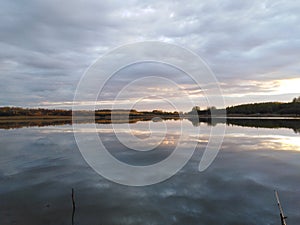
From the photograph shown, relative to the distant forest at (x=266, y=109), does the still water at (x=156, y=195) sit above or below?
below

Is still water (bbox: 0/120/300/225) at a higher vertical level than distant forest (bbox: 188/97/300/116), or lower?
lower

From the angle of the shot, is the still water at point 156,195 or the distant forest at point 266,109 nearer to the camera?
the still water at point 156,195

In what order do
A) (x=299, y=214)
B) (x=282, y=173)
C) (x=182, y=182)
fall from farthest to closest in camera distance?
(x=282, y=173)
(x=182, y=182)
(x=299, y=214)

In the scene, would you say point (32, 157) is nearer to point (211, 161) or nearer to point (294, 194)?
point (211, 161)

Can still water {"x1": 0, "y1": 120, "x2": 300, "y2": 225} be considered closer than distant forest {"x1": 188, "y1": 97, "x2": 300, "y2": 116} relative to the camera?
Yes

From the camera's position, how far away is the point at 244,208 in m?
7.54

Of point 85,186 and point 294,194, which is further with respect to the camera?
point 85,186

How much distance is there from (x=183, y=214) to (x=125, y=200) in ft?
7.80

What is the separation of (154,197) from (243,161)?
8.26m

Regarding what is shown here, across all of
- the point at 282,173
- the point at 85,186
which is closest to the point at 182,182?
the point at 85,186

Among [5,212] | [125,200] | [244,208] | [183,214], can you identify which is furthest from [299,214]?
[5,212]

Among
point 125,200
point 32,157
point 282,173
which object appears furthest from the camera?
point 32,157

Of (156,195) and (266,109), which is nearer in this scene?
(156,195)

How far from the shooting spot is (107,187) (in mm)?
9891
